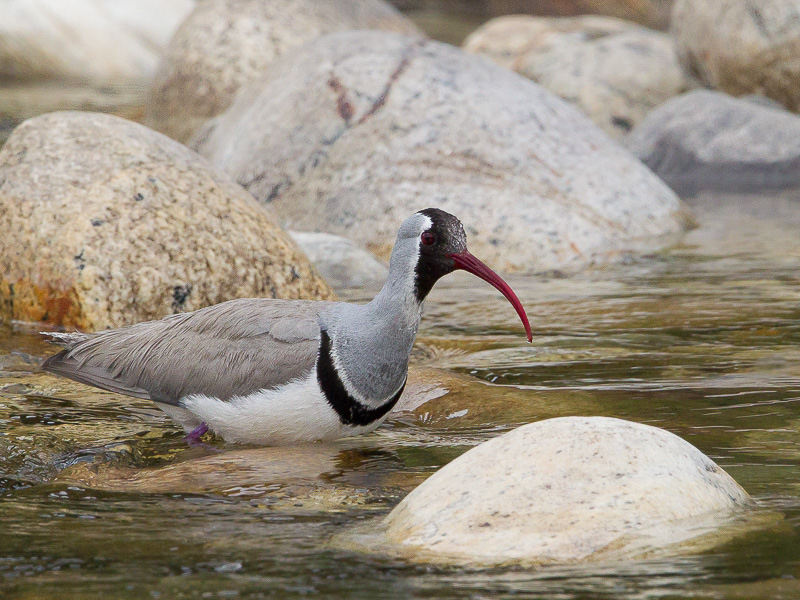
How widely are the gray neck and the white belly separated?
16cm

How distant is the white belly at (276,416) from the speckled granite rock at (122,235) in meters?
1.88

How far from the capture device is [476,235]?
9.66 m

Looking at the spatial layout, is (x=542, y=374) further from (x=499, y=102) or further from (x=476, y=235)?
(x=499, y=102)

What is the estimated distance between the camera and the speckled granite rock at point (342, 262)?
890 centimetres

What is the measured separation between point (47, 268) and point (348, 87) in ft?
13.2

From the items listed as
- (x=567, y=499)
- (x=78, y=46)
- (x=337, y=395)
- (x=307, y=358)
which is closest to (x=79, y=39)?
(x=78, y=46)

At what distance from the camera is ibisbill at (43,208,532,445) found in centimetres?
521

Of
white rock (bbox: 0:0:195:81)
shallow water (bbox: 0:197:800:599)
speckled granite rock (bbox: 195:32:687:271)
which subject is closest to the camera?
shallow water (bbox: 0:197:800:599)

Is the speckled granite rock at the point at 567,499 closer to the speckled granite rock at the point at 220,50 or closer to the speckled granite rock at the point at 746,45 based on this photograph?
the speckled granite rock at the point at 220,50

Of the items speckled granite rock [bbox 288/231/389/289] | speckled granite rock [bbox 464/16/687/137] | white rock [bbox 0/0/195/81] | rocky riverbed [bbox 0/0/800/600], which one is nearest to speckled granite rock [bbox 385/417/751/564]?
rocky riverbed [bbox 0/0/800/600]

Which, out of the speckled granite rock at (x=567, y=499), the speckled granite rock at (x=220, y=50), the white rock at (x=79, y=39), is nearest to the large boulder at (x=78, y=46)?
the white rock at (x=79, y=39)

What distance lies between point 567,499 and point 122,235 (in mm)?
4200

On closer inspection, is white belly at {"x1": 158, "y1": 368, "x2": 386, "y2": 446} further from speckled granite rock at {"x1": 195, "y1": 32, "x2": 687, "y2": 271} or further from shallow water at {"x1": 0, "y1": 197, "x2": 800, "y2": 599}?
speckled granite rock at {"x1": 195, "y1": 32, "x2": 687, "y2": 271}

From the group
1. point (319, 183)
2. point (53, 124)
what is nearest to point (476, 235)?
point (319, 183)
